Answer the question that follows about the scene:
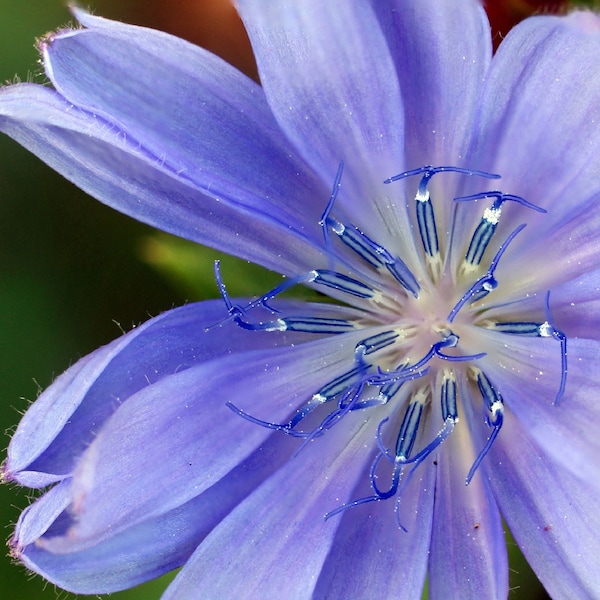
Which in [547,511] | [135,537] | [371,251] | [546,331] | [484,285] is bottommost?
[135,537]

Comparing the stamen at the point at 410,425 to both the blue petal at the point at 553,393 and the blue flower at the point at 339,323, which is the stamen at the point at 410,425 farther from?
the blue petal at the point at 553,393

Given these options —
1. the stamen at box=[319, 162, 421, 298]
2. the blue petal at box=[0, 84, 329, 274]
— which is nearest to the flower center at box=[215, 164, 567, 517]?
the stamen at box=[319, 162, 421, 298]

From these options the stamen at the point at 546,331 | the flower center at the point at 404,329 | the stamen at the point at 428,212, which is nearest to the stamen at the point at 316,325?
the flower center at the point at 404,329

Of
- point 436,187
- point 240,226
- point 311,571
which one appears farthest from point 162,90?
point 311,571

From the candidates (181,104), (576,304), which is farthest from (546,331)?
(181,104)

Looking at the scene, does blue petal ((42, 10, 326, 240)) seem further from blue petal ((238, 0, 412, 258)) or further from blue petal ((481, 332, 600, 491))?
blue petal ((481, 332, 600, 491))

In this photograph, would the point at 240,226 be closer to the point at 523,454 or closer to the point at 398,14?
the point at 398,14

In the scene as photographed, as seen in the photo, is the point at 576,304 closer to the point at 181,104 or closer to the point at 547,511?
the point at 547,511
